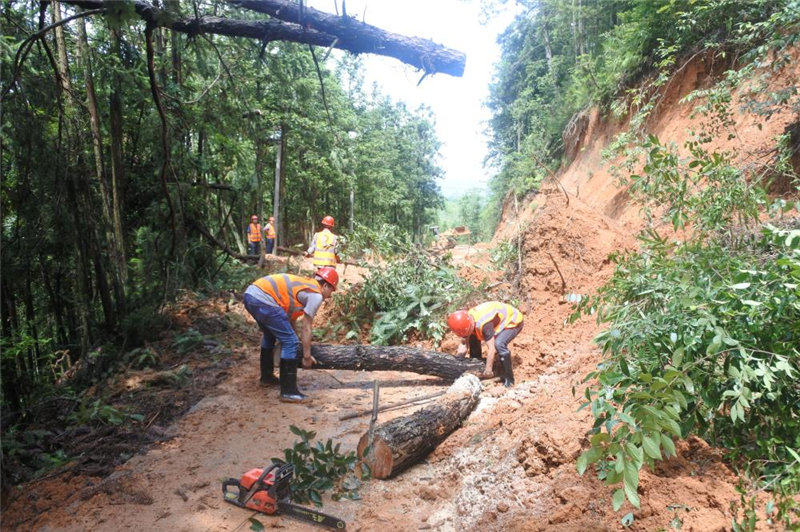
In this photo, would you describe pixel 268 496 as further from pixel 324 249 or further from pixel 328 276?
pixel 324 249

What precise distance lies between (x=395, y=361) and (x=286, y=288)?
1.74 metres

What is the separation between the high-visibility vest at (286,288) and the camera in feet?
17.5

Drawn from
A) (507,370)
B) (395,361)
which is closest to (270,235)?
(395,361)

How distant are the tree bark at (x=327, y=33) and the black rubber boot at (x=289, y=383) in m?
3.50

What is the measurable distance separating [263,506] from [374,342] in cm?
459

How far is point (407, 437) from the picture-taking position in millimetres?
3738

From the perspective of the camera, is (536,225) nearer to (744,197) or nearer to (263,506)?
(744,197)

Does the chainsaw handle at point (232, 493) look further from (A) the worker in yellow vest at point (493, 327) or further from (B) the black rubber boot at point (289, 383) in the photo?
(A) the worker in yellow vest at point (493, 327)

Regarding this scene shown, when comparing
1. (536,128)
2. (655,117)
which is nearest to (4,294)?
(655,117)

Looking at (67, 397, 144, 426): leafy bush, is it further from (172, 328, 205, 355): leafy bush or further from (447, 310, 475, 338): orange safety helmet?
(447, 310, 475, 338): orange safety helmet

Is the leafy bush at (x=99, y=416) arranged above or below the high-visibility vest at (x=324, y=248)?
below

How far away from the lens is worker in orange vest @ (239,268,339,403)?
17.3ft

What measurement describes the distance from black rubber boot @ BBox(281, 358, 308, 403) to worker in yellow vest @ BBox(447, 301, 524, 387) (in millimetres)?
2000

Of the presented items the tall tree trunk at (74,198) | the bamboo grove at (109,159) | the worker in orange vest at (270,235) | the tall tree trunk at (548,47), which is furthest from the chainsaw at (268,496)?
the tall tree trunk at (548,47)
